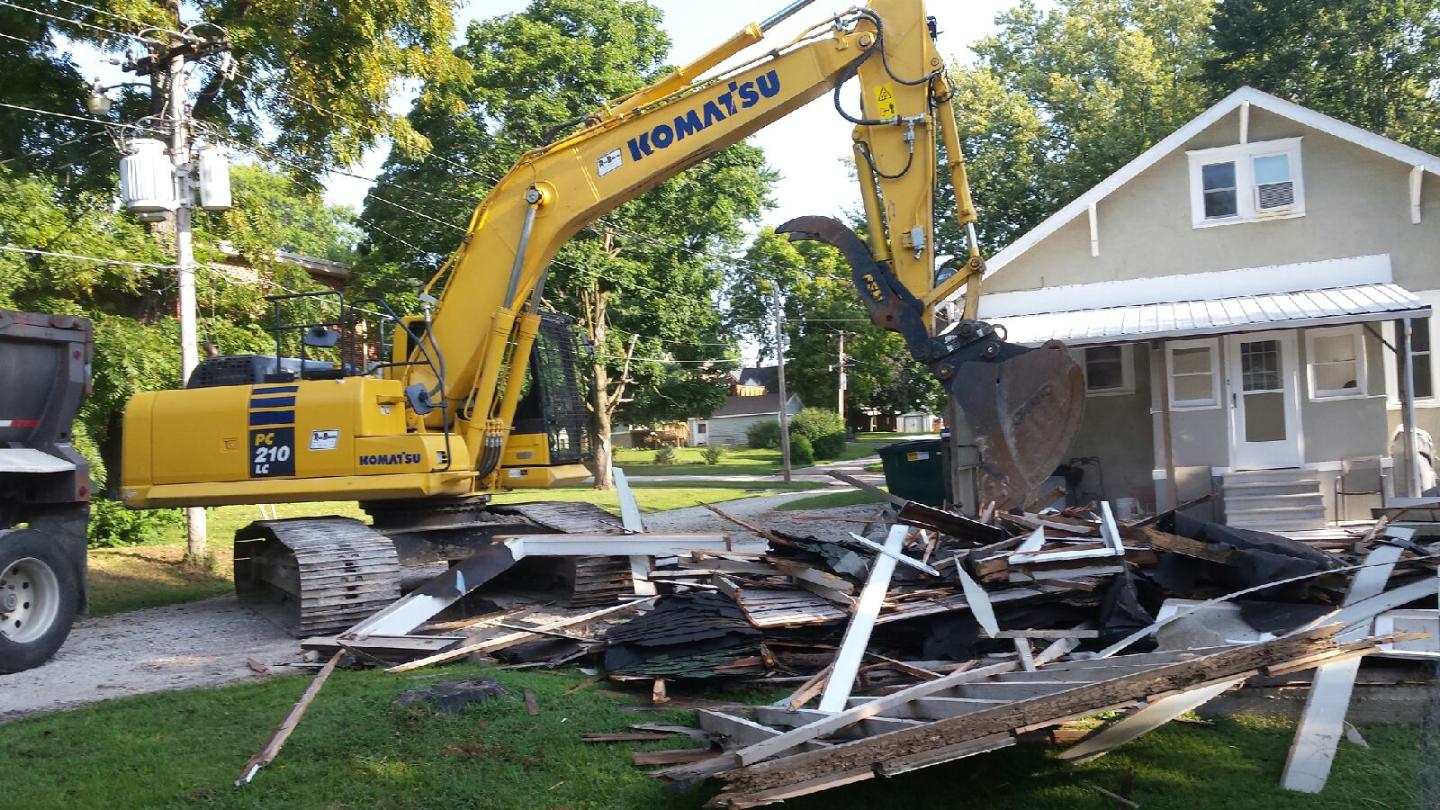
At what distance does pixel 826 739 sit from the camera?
547 centimetres

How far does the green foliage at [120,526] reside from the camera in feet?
51.8

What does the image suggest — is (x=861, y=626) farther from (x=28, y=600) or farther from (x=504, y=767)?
(x=28, y=600)

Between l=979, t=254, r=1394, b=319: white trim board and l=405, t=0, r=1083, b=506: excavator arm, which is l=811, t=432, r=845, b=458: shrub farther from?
l=405, t=0, r=1083, b=506: excavator arm

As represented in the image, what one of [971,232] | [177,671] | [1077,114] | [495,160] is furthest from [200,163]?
[1077,114]

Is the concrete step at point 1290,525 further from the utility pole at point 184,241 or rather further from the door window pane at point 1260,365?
the utility pole at point 184,241

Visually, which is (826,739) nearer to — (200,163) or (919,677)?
(919,677)

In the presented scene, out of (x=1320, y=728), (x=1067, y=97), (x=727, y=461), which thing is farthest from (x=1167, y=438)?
(x=727, y=461)

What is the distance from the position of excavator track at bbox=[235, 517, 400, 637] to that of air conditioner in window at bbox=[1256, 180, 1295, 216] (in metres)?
13.3

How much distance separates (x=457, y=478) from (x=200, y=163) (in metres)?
6.21

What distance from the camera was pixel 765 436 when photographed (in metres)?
54.2

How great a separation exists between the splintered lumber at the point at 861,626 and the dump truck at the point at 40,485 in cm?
634

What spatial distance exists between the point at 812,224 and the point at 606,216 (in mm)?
20834

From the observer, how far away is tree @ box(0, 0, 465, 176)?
50.5ft

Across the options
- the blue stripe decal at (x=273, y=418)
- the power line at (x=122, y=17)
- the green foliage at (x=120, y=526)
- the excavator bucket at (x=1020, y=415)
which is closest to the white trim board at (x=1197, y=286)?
the excavator bucket at (x=1020, y=415)
